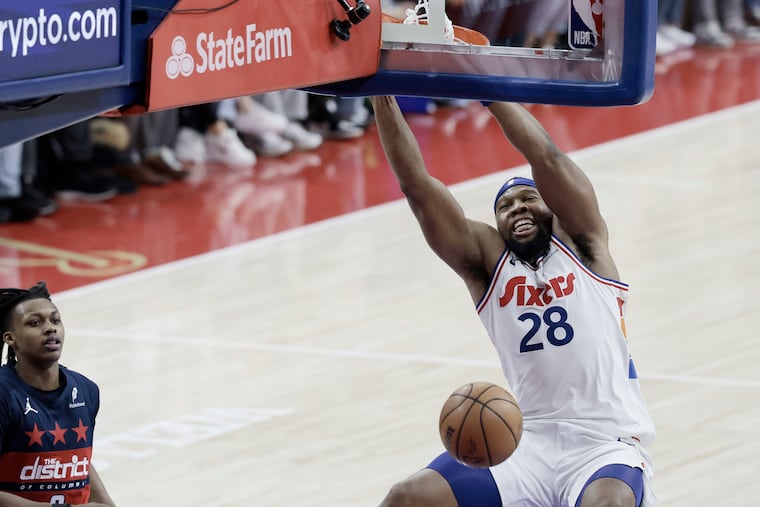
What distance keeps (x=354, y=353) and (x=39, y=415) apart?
4370 millimetres

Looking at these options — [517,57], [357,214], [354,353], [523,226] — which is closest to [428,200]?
[523,226]

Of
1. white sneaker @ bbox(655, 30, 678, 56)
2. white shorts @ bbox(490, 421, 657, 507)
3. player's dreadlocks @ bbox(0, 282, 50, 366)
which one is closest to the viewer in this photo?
player's dreadlocks @ bbox(0, 282, 50, 366)

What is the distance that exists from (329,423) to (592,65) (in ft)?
13.2

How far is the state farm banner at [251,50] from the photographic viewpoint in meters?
4.65

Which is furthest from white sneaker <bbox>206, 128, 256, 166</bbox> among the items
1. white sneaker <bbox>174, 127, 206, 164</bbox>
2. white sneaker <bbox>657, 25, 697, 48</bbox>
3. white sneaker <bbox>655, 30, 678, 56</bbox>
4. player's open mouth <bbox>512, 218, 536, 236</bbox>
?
player's open mouth <bbox>512, 218, 536, 236</bbox>

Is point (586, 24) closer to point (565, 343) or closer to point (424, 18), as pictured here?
point (424, 18)

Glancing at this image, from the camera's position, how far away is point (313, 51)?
519 centimetres

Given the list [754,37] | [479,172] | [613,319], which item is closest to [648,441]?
[613,319]

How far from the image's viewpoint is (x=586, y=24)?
5082 mm

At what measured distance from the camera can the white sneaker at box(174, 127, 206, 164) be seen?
46.9 feet

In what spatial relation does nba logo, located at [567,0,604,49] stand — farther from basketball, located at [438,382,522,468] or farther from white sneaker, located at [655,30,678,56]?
white sneaker, located at [655,30,678,56]

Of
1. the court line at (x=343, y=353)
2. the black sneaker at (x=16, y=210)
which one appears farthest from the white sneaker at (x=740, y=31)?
the court line at (x=343, y=353)

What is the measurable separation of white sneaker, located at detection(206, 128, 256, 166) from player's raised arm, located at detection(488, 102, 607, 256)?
7.94m

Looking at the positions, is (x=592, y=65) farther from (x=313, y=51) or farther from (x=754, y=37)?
(x=754, y=37)
